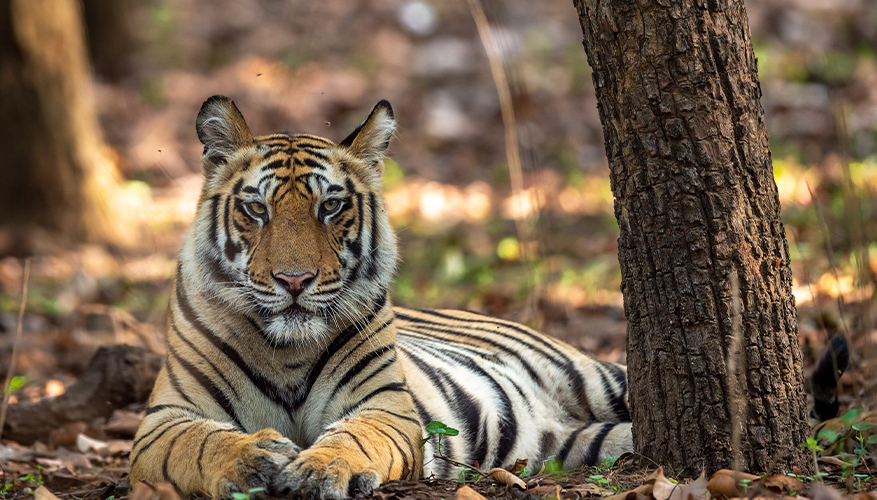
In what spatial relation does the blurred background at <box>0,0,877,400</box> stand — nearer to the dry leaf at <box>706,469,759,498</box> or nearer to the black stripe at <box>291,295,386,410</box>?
the dry leaf at <box>706,469,759,498</box>

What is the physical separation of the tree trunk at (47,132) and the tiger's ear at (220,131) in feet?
18.6

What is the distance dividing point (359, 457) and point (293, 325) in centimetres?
59

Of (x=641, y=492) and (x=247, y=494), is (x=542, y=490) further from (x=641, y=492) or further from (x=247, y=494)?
(x=247, y=494)

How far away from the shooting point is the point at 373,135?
3.63m

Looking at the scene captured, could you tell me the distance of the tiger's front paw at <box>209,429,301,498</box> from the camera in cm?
264

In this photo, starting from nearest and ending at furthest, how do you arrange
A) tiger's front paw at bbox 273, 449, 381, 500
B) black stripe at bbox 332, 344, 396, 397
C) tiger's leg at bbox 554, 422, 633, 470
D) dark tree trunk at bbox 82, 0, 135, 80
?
tiger's front paw at bbox 273, 449, 381, 500 → black stripe at bbox 332, 344, 396, 397 → tiger's leg at bbox 554, 422, 633, 470 → dark tree trunk at bbox 82, 0, 135, 80

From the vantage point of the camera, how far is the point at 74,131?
8672mm

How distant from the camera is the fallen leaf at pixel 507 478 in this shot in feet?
9.32

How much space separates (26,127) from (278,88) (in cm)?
564

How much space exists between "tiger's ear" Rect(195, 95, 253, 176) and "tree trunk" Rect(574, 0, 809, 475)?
1.41 m

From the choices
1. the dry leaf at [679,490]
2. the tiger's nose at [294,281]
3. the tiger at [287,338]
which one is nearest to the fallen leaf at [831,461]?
the tiger at [287,338]

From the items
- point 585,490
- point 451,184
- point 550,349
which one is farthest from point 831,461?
point 451,184

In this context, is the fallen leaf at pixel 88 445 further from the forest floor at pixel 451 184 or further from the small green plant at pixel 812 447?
the small green plant at pixel 812 447

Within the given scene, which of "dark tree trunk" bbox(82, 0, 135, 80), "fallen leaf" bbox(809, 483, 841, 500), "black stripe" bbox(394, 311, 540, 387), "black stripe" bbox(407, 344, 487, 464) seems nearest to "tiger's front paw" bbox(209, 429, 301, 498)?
"black stripe" bbox(407, 344, 487, 464)
